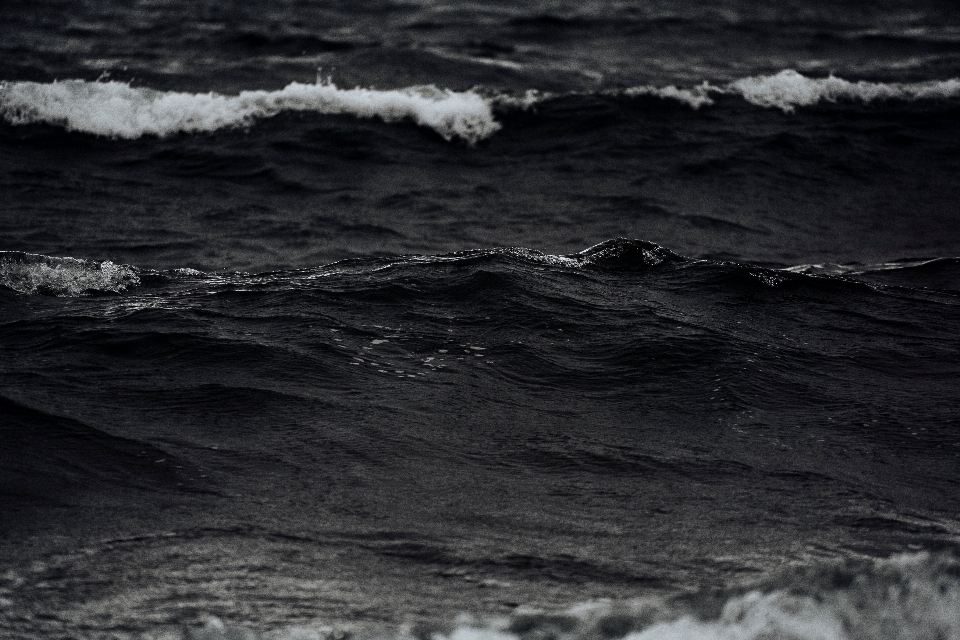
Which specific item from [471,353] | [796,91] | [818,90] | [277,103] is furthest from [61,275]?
[818,90]

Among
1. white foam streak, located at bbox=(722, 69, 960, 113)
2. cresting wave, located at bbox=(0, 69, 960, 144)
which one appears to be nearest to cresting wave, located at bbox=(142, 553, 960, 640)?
cresting wave, located at bbox=(0, 69, 960, 144)

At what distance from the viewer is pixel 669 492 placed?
15.8 feet

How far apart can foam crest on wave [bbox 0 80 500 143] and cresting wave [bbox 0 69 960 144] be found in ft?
0.04

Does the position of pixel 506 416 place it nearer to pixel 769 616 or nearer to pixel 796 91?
pixel 769 616

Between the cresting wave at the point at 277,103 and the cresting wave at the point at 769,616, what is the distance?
29.1ft

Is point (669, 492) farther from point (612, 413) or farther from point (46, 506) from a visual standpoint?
point (46, 506)

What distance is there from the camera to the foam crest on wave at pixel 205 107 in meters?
12.2

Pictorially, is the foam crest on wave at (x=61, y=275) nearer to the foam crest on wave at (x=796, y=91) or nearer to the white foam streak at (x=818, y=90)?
the foam crest on wave at (x=796, y=91)

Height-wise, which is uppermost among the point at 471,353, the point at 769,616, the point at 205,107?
the point at 205,107

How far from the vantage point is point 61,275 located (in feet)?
24.6

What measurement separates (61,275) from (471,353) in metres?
3.08

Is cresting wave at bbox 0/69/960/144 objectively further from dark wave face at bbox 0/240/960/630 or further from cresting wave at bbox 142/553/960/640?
cresting wave at bbox 142/553/960/640

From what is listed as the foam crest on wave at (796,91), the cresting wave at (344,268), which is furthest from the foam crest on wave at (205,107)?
the cresting wave at (344,268)

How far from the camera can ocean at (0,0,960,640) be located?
4.05 meters
